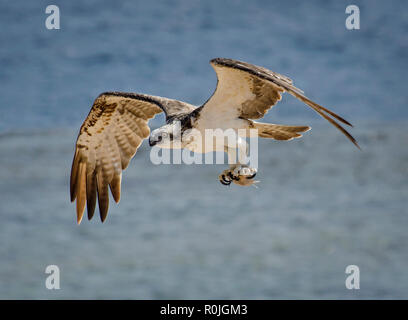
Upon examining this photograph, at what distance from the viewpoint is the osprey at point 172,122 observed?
315 inches

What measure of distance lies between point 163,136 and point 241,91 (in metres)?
0.88

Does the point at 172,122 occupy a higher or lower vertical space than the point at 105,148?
lower

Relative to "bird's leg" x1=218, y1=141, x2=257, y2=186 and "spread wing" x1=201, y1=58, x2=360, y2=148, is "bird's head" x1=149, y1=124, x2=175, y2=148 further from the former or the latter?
"bird's leg" x1=218, y1=141, x2=257, y2=186

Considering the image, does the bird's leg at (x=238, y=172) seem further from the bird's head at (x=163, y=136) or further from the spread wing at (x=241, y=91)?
the bird's head at (x=163, y=136)

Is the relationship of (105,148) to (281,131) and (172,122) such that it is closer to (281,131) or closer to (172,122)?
(172,122)

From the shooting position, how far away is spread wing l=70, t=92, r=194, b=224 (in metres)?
9.60

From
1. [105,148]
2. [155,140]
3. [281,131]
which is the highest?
[105,148]

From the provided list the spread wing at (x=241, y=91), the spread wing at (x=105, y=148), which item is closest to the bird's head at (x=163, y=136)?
the spread wing at (x=241, y=91)

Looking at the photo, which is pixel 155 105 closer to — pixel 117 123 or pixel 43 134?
pixel 117 123

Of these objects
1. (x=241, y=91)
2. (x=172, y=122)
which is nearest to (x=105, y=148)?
(x=172, y=122)

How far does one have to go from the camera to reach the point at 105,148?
9781 mm

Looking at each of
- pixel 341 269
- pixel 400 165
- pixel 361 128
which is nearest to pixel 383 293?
pixel 341 269

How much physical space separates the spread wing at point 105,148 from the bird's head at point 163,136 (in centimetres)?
131

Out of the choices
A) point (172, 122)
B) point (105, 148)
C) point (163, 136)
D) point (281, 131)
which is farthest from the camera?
point (105, 148)
